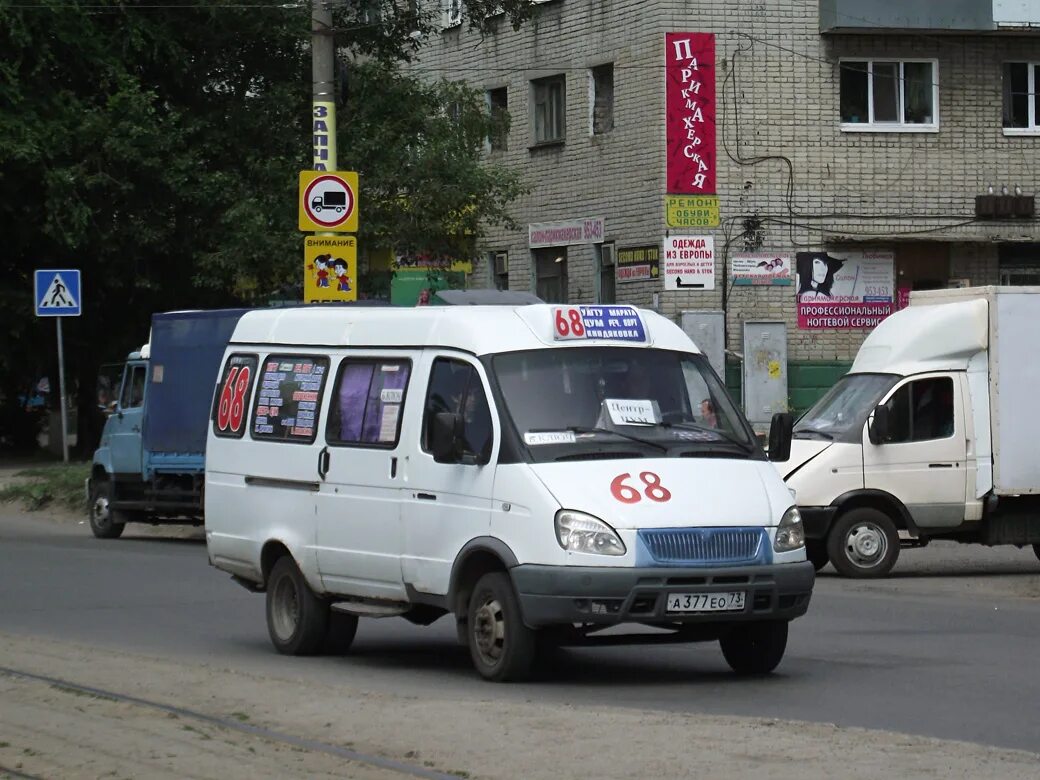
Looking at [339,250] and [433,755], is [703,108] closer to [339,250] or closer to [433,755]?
[339,250]

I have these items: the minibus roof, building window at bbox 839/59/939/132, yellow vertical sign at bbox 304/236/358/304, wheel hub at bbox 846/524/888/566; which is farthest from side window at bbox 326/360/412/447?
building window at bbox 839/59/939/132

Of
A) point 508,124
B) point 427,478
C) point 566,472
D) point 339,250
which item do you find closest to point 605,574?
point 566,472

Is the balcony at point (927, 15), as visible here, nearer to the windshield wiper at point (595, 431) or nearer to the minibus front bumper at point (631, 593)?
the windshield wiper at point (595, 431)

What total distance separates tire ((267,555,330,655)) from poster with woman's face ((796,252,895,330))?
21.2 metres

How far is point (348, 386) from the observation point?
1194 centimetres

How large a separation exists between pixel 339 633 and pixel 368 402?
1555 millimetres

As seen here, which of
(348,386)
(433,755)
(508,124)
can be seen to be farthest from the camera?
(508,124)

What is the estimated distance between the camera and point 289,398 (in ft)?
40.8

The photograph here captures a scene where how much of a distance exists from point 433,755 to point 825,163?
84.7 feet


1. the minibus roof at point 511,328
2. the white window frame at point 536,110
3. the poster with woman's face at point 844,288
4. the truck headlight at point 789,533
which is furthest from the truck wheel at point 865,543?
the white window frame at point 536,110

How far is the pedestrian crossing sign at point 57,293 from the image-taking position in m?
28.3

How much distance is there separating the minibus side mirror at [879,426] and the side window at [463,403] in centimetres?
804

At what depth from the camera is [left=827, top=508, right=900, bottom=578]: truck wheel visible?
18.3 meters

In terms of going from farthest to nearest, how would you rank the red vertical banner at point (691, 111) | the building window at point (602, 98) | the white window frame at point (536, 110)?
the white window frame at point (536, 110), the building window at point (602, 98), the red vertical banner at point (691, 111)
